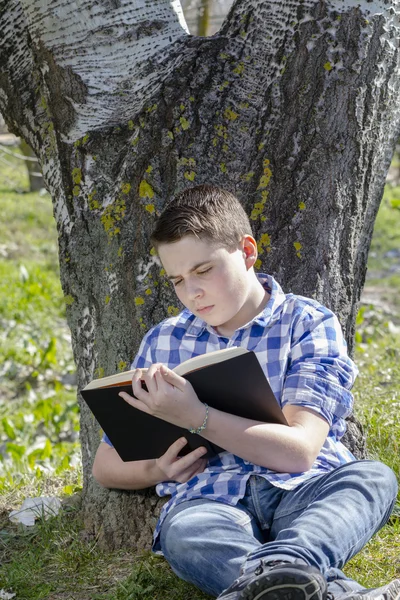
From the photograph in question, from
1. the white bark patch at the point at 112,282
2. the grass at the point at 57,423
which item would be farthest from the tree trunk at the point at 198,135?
the grass at the point at 57,423

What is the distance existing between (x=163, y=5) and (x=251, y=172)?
74cm

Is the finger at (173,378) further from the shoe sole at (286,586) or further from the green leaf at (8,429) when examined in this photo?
the green leaf at (8,429)

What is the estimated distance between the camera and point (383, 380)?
464 cm

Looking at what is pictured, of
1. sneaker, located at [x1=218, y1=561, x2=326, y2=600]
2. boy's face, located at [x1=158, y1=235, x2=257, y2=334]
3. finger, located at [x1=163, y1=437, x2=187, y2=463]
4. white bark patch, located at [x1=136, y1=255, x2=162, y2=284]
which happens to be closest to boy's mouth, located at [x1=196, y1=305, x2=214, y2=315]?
boy's face, located at [x1=158, y1=235, x2=257, y2=334]

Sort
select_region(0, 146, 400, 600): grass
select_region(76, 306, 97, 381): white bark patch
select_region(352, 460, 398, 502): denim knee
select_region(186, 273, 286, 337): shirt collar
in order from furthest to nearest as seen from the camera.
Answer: select_region(76, 306, 97, 381): white bark patch → select_region(0, 146, 400, 600): grass → select_region(186, 273, 286, 337): shirt collar → select_region(352, 460, 398, 502): denim knee

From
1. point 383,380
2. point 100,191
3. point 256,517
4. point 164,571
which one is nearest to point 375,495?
point 256,517

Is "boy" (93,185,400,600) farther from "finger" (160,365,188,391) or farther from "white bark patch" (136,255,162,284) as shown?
"white bark patch" (136,255,162,284)

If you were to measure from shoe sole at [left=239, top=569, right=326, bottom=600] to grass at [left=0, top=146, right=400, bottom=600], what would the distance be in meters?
0.70

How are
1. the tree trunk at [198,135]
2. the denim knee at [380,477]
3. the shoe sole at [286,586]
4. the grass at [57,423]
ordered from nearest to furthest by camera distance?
the shoe sole at [286,586]
the denim knee at [380,477]
the grass at [57,423]
the tree trunk at [198,135]

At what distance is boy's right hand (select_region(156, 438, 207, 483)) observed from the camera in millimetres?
2420

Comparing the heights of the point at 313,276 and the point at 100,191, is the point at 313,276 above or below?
below

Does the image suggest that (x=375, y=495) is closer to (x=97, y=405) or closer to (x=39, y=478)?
(x=97, y=405)

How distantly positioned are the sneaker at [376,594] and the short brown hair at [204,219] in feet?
3.51

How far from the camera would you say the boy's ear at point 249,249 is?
2.55 meters
